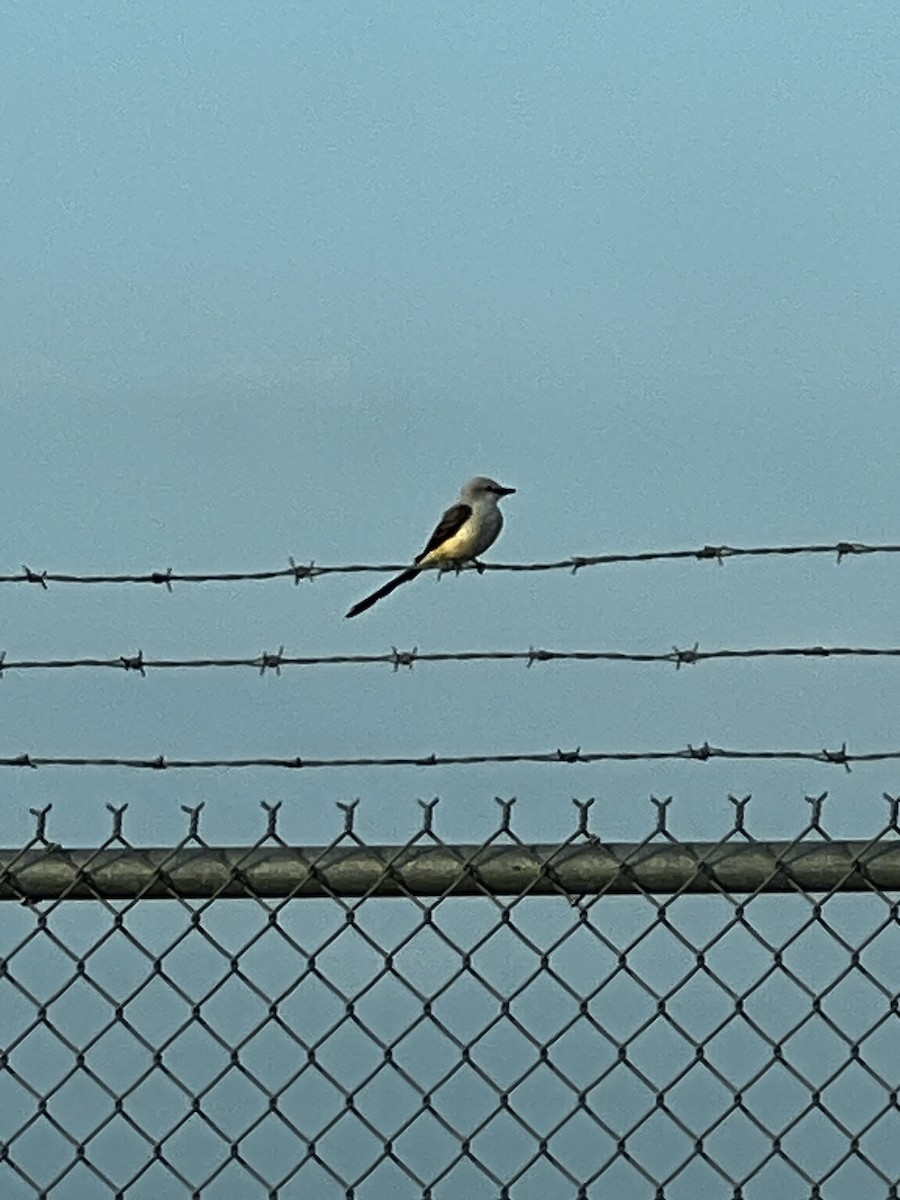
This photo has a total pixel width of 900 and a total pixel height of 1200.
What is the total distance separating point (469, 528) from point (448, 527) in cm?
9

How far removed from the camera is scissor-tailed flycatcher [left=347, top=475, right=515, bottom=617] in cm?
820

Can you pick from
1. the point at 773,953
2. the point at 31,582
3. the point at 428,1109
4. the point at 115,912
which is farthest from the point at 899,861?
the point at 31,582

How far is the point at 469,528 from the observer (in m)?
8.20

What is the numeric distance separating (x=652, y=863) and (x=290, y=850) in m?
0.60

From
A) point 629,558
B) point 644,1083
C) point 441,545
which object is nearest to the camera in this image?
point 644,1083

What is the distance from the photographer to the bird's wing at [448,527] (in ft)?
27.0

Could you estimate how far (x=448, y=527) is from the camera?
8.26m

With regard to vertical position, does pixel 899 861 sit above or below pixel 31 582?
above

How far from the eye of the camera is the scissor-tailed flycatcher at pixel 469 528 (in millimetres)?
8203

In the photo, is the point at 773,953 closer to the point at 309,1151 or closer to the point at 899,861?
the point at 899,861

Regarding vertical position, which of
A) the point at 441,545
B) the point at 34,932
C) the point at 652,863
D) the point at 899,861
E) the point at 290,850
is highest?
the point at 441,545

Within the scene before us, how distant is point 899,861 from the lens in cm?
372

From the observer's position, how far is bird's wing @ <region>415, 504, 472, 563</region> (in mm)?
8227

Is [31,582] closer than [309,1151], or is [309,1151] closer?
[309,1151]
